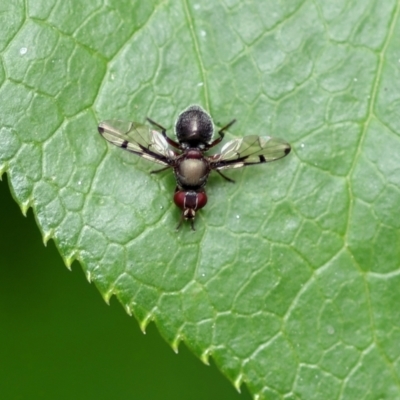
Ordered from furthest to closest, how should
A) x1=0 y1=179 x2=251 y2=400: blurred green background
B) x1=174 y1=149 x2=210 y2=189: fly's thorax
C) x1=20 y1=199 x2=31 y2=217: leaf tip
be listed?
x1=0 y1=179 x2=251 y2=400: blurred green background
x1=174 y1=149 x2=210 y2=189: fly's thorax
x1=20 y1=199 x2=31 y2=217: leaf tip

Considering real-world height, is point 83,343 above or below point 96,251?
below

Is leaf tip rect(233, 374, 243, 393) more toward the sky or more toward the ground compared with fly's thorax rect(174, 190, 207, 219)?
more toward the ground

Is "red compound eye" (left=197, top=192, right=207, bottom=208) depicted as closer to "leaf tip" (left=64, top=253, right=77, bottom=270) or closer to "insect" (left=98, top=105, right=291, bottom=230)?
"insect" (left=98, top=105, right=291, bottom=230)

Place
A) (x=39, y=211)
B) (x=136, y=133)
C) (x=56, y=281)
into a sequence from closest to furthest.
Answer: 1. (x=39, y=211)
2. (x=136, y=133)
3. (x=56, y=281)

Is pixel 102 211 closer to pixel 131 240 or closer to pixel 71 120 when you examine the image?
pixel 131 240

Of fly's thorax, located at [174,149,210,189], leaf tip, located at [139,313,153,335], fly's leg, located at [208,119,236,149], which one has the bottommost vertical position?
leaf tip, located at [139,313,153,335]

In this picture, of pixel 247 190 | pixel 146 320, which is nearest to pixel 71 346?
pixel 146 320

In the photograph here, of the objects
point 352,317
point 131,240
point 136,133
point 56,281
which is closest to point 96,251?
point 131,240

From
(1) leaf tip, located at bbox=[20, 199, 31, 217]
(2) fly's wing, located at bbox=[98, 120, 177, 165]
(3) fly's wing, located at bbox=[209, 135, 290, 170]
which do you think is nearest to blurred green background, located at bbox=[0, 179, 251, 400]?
(1) leaf tip, located at bbox=[20, 199, 31, 217]

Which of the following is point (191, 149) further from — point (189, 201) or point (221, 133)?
point (189, 201)
